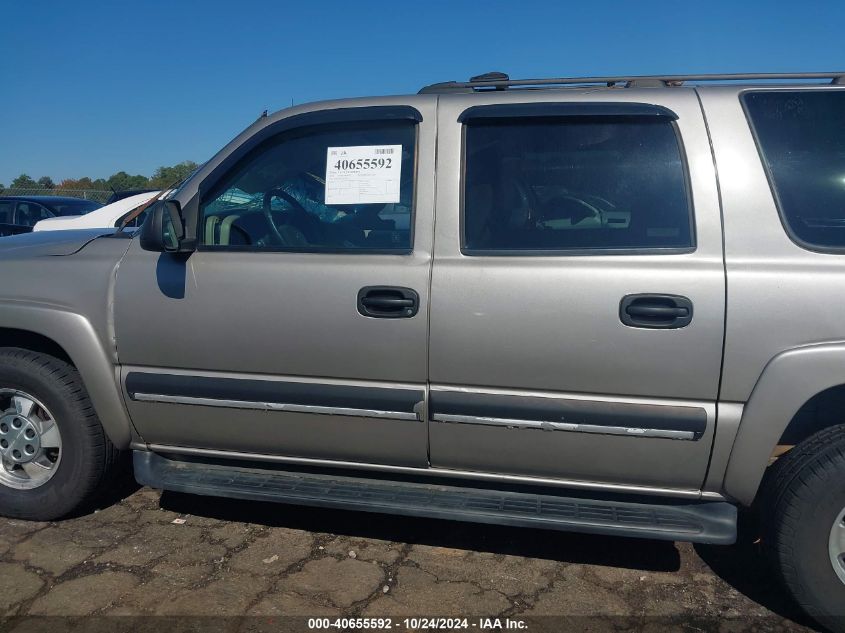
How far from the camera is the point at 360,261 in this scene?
112 inches

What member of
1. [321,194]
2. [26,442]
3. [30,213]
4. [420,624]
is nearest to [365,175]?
[321,194]

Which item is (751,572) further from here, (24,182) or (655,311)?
(24,182)

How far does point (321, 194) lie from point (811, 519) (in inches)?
88.7

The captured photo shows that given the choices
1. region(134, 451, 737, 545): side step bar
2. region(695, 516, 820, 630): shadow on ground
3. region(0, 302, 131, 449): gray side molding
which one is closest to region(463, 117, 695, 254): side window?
region(134, 451, 737, 545): side step bar

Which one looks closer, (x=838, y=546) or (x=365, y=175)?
(x=838, y=546)

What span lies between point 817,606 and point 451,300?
5.61ft

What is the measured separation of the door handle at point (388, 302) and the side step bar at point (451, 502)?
2.47ft

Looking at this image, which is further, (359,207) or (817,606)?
(359,207)

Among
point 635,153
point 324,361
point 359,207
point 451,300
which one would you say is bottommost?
point 324,361

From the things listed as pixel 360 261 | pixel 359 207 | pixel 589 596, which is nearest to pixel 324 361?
pixel 360 261

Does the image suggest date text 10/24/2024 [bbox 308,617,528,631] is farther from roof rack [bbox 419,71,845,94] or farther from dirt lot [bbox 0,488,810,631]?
roof rack [bbox 419,71,845,94]

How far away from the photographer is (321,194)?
122 inches

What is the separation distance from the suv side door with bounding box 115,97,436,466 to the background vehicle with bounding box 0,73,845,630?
0.04 feet

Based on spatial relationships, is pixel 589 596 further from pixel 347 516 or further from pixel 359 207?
pixel 359 207
